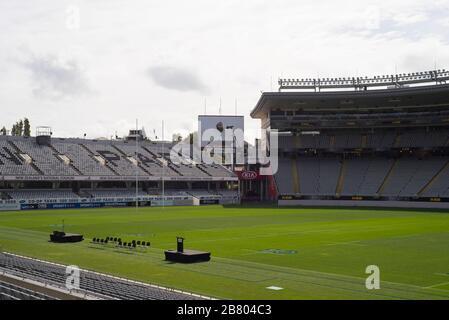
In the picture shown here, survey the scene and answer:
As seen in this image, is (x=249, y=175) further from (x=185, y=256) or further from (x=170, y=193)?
(x=185, y=256)

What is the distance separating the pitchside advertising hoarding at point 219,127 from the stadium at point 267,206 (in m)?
1.05

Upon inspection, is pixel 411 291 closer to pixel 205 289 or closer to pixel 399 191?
pixel 205 289

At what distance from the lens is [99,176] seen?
267 ft

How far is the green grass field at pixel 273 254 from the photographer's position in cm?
1992

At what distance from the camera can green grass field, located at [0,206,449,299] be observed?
1992 cm

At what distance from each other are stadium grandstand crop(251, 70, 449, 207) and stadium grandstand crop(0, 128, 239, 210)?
42.2ft

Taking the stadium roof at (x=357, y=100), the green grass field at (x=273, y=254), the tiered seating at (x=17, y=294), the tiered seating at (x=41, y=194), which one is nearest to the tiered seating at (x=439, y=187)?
the stadium roof at (x=357, y=100)

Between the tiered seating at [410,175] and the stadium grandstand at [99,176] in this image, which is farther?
the tiered seating at [410,175]

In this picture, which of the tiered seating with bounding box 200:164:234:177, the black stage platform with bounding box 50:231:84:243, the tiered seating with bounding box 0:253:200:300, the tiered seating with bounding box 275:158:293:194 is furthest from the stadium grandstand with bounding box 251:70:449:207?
the tiered seating with bounding box 0:253:200:300

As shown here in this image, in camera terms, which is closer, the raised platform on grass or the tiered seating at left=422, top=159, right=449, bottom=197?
the raised platform on grass

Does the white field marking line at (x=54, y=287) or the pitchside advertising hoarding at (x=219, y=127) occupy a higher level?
the pitchside advertising hoarding at (x=219, y=127)

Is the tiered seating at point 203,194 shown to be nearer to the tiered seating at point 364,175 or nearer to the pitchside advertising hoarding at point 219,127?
the pitchside advertising hoarding at point 219,127

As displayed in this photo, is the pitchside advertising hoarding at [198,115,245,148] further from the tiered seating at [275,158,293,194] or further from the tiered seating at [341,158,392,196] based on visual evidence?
the tiered seating at [341,158,392,196]

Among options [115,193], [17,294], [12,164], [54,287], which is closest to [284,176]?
[115,193]
